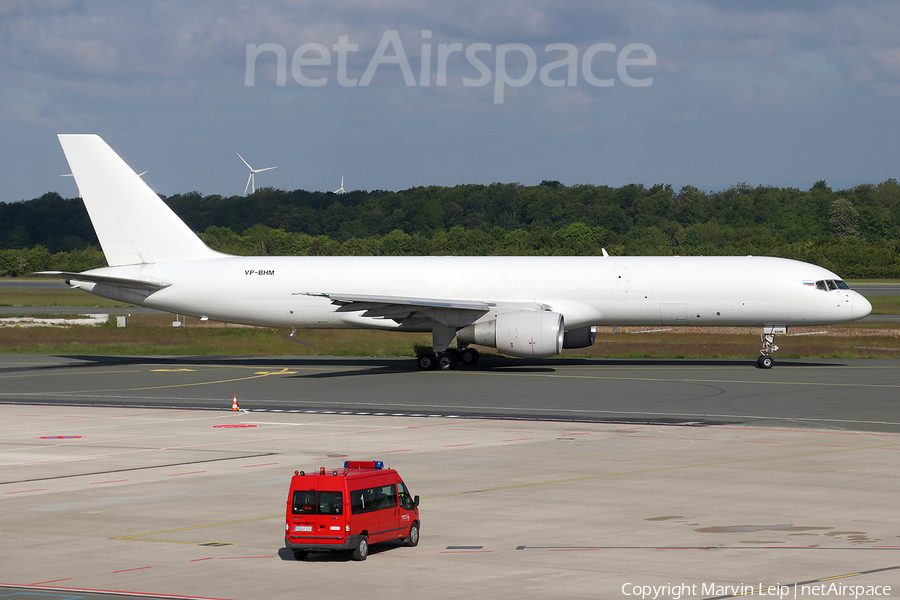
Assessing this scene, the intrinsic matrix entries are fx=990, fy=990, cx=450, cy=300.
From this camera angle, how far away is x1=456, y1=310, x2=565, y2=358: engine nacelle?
4219 centimetres

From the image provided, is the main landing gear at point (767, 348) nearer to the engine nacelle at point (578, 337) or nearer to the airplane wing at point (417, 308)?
the engine nacelle at point (578, 337)

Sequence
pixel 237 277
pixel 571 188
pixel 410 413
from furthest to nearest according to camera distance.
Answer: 1. pixel 571 188
2. pixel 237 277
3. pixel 410 413

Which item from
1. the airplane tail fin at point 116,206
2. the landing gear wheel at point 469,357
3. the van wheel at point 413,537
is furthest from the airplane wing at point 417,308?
the van wheel at point 413,537

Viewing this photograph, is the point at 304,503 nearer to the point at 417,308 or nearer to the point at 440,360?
the point at 417,308

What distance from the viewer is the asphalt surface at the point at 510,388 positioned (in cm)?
3145

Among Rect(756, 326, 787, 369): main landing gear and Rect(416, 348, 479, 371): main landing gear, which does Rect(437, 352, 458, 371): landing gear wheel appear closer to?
Rect(416, 348, 479, 371): main landing gear

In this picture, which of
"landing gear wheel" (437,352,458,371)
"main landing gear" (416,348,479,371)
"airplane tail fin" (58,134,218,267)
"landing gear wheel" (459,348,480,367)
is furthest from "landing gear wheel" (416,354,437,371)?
"airplane tail fin" (58,134,218,267)

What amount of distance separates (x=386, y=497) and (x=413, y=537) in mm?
855

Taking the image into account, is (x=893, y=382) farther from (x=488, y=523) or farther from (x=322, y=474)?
(x=322, y=474)

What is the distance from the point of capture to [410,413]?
31.8 m

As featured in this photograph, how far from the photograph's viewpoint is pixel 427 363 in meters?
46.7

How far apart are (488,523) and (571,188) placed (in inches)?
7215

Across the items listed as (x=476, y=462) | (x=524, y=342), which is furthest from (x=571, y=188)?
(x=476, y=462)

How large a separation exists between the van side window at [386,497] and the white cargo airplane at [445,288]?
2766 cm
